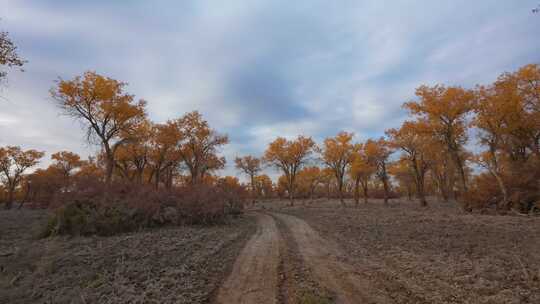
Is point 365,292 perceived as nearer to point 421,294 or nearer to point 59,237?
point 421,294

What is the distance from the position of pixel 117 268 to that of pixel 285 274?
192 inches

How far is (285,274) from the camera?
20.1 ft

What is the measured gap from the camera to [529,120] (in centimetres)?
1914

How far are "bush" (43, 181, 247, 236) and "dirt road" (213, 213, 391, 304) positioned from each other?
22.9 feet

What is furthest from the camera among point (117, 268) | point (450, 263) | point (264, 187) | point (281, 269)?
point (264, 187)

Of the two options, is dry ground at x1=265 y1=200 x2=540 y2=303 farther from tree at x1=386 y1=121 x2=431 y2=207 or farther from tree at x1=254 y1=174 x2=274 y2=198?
tree at x1=254 y1=174 x2=274 y2=198

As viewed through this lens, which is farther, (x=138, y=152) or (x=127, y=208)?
(x=138, y=152)

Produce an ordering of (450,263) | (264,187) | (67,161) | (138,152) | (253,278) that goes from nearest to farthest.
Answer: (253,278), (450,263), (138,152), (67,161), (264,187)

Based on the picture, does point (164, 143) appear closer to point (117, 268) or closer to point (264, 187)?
point (117, 268)

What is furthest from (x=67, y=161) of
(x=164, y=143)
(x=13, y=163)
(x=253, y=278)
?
(x=253, y=278)

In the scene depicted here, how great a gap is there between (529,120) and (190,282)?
27.4 m

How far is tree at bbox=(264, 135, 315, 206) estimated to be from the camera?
38.7 meters

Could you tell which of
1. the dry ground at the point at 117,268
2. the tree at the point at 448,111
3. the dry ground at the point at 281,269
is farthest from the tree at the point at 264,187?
the dry ground at the point at 281,269

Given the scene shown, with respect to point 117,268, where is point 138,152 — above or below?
above
